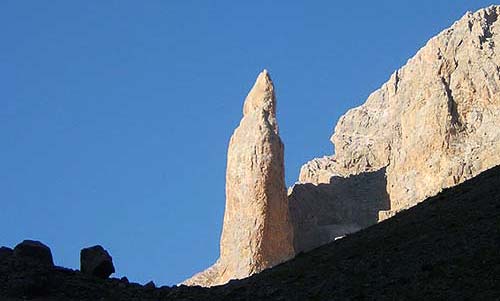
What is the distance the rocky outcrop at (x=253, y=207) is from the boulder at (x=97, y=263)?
117ft

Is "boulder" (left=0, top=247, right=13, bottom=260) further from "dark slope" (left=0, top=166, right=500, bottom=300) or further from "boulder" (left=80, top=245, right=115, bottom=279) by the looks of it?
"boulder" (left=80, top=245, right=115, bottom=279)

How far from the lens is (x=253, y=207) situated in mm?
78688

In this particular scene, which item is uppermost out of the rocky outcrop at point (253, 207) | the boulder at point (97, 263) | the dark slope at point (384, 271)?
the rocky outcrop at point (253, 207)

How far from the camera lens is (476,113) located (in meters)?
77.6

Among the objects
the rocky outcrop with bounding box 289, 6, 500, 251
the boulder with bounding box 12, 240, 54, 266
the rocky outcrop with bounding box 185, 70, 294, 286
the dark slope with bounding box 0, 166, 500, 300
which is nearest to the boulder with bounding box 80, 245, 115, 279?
the dark slope with bounding box 0, 166, 500, 300

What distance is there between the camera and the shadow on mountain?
80125 millimetres

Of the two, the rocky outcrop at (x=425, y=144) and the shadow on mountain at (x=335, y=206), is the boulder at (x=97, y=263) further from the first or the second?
the shadow on mountain at (x=335, y=206)

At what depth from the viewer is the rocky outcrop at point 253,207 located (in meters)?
76.1

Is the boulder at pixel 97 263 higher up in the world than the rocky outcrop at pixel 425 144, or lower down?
lower down

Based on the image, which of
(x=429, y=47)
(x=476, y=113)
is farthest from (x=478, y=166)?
(x=429, y=47)

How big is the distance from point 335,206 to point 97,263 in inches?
1875

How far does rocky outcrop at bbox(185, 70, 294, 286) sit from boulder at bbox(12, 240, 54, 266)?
36850 millimetres

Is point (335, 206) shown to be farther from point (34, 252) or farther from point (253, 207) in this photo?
point (34, 252)

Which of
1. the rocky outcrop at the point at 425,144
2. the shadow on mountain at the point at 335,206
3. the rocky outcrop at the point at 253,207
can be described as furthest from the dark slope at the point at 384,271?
the shadow on mountain at the point at 335,206
